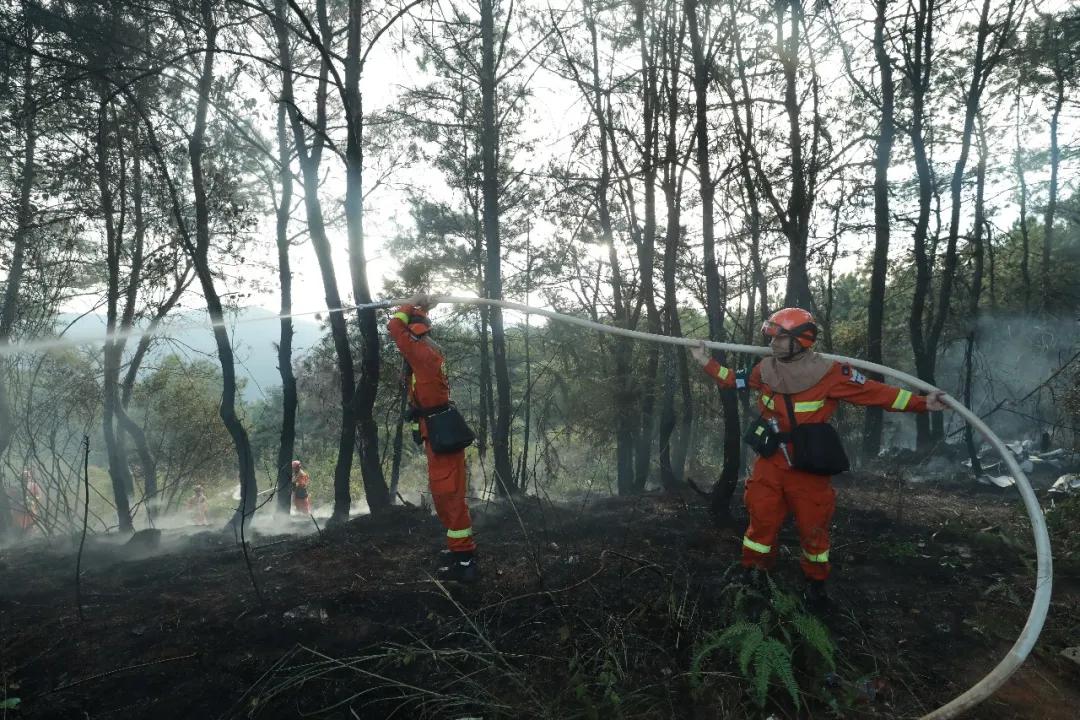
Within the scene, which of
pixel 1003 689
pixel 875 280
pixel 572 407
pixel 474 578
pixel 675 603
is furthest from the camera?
pixel 572 407

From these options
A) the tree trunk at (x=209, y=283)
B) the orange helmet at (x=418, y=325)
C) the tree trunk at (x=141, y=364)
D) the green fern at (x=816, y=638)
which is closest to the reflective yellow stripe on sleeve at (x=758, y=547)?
the green fern at (x=816, y=638)

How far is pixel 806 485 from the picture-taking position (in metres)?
4.29

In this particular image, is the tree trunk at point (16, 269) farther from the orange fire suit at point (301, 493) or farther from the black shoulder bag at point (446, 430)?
the black shoulder bag at point (446, 430)

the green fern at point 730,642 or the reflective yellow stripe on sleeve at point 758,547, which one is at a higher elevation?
the reflective yellow stripe on sleeve at point 758,547

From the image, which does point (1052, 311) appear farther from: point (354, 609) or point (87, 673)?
point (87, 673)

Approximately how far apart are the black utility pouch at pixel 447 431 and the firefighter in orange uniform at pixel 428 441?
0.07 m

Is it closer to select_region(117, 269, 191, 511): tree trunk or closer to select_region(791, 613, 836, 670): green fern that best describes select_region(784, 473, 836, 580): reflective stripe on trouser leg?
select_region(791, 613, 836, 670): green fern

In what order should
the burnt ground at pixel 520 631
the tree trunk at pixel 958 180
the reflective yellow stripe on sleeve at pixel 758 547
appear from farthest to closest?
the tree trunk at pixel 958 180, the reflective yellow stripe on sleeve at pixel 758 547, the burnt ground at pixel 520 631

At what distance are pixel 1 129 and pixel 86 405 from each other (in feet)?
19.1

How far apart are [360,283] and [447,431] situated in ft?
12.5

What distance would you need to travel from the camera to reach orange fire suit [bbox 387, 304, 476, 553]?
4.85m

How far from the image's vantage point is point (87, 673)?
3.30m

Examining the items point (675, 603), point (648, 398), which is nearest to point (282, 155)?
point (648, 398)

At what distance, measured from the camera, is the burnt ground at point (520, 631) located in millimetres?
3064
